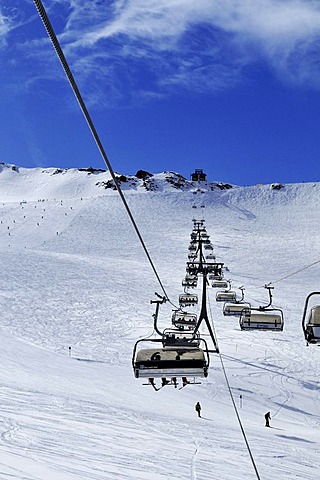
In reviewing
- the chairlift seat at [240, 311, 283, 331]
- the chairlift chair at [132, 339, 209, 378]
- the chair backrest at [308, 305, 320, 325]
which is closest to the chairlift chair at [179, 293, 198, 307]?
the chairlift seat at [240, 311, 283, 331]

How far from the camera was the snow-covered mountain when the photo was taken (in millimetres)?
12281

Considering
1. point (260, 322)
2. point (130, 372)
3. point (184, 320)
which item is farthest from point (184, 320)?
point (130, 372)

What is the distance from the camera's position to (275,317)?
13742 mm

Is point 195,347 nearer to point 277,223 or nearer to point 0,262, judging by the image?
point 0,262

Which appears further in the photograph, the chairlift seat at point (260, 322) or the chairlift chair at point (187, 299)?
the chairlift chair at point (187, 299)

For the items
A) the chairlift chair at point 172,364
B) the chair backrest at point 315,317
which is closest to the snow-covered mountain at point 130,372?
the chairlift chair at point 172,364

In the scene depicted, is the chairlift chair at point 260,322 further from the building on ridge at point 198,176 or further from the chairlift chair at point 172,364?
the building on ridge at point 198,176

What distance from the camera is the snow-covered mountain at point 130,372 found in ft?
40.3

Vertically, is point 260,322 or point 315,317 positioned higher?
point 260,322

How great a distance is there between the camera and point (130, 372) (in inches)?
851

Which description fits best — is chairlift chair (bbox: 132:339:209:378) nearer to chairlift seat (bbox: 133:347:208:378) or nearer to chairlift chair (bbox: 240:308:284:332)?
chairlift seat (bbox: 133:347:208:378)

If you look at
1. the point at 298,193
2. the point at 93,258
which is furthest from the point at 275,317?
the point at 298,193

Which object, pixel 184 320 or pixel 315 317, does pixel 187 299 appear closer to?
pixel 184 320

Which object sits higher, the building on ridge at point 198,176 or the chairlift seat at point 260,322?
the building on ridge at point 198,176
